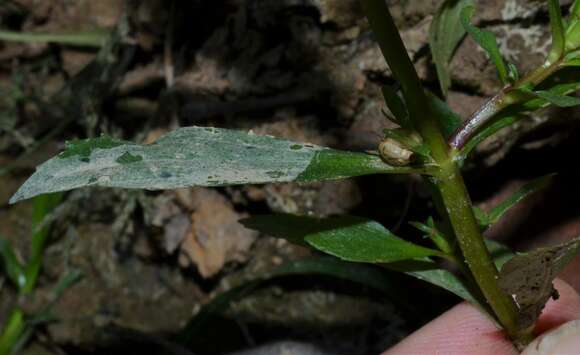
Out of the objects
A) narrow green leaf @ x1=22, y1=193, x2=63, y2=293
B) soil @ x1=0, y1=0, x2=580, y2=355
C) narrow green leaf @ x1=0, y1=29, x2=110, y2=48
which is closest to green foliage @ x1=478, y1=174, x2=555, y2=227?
soil @ x1=0, y1=0, x2=580, y2=355

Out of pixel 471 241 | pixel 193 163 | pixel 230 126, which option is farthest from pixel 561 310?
pixel 230 126

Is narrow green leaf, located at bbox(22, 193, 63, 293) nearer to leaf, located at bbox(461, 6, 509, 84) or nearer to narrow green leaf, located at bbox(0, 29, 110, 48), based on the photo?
narrow green leaf, located at bbox(0, 29, 110, 48)

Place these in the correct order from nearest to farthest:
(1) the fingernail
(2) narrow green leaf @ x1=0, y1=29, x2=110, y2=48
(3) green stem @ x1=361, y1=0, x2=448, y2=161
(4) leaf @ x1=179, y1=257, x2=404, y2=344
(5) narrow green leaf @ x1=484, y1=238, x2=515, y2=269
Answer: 1. (3) green stem @ x1=361, y1=0, x2=448, y2=161
2. (1) the fingernail
3. (5) narrow green leaf @ x1=484, y1=238, x2=515, y2=269
4. (4) leaf @ x1=179, y1=257, x2=404, y2=344
5. (2) narrow green leaf @ x1=0, y1=29, x2=110, y2=48

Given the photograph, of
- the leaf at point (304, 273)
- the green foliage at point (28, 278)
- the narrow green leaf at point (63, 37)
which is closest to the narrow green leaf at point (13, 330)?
the green foliage at point (28, 278)

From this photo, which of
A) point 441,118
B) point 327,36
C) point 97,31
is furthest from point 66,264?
point 441,118

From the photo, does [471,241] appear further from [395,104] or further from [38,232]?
[38,232]

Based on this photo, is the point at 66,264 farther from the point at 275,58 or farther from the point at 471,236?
the point at 471,236

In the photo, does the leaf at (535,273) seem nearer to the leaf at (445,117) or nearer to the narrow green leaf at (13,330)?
the leaf at (445,117)
